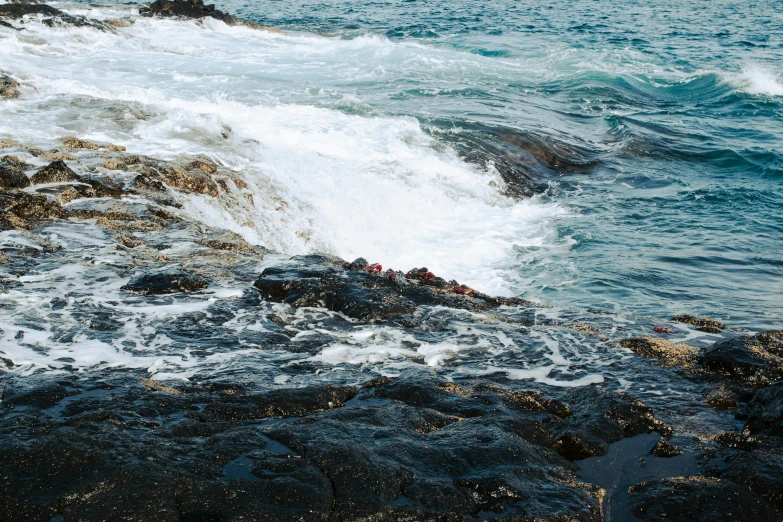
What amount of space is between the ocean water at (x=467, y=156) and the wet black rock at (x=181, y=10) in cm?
250

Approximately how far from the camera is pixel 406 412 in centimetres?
440

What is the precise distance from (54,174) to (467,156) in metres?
9.09

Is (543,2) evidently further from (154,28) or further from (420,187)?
(420,187)

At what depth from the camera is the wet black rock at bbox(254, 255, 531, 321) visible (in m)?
6.52

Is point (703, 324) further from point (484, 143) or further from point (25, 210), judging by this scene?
point (484, 143)

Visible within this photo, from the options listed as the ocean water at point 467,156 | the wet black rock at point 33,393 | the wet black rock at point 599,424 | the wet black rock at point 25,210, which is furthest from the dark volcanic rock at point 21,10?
the wet black rock at point 599,424

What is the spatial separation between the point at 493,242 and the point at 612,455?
307 inches

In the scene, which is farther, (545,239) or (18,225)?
(545,239)

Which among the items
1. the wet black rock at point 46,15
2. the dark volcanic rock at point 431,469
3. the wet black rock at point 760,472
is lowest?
the dark volcanic rock at point 431,469

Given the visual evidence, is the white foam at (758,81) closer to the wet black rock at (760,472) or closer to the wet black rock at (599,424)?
the wet black rock at (599,424)

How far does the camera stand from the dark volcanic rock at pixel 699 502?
344 cm

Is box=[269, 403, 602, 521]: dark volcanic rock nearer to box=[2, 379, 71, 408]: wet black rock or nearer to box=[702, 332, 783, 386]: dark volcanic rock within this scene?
box=[2, 379, 71, 408]: wet black rock

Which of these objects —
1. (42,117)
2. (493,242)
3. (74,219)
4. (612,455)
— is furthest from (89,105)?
(612,455)

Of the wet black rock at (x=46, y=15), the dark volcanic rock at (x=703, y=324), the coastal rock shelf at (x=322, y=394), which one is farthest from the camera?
the wet black rock at (x=46, y=15)
